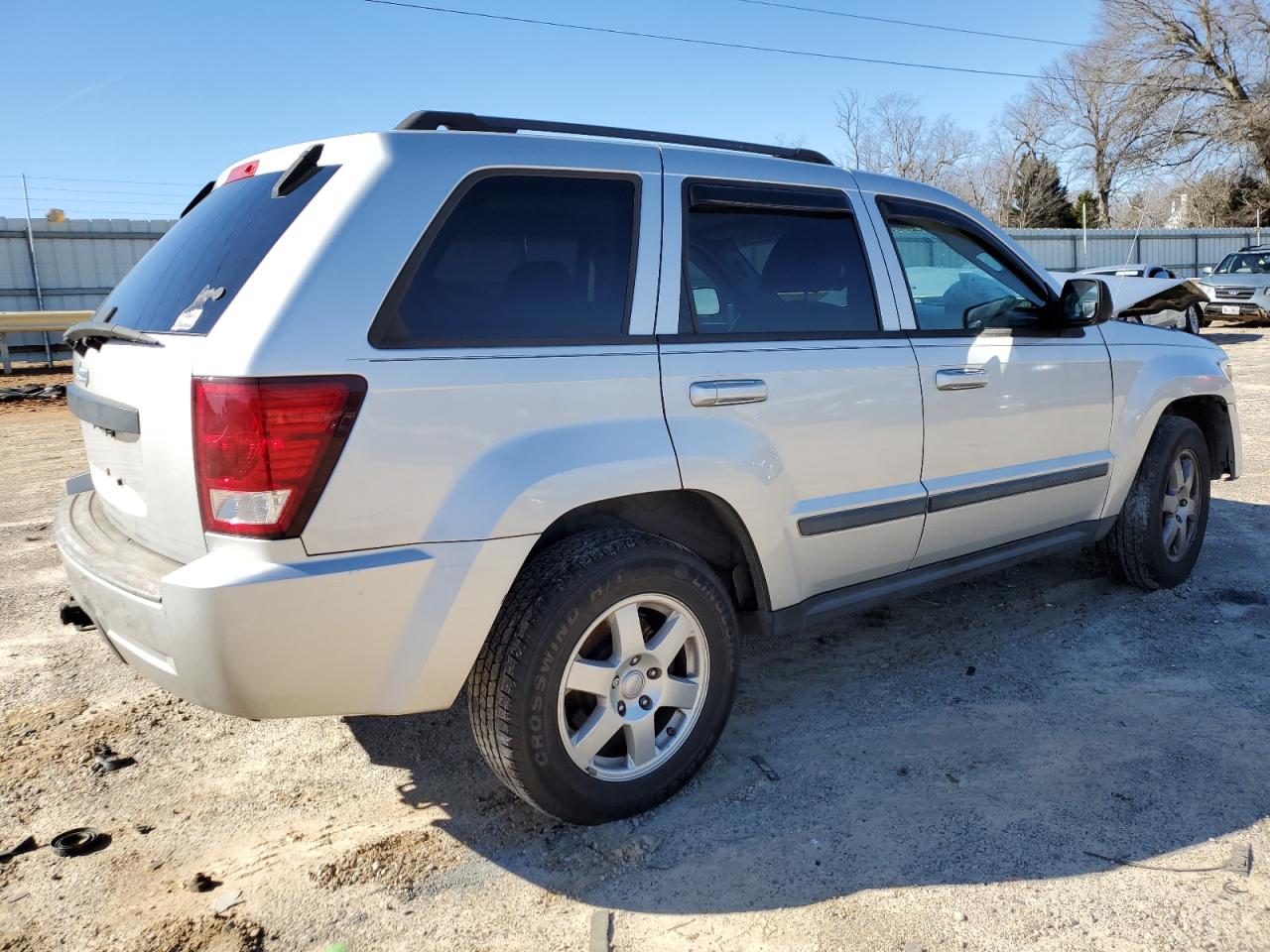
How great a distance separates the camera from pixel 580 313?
2.75 metres

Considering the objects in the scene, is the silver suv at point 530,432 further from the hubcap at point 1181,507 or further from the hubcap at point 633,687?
the hubcap at point 1181,507

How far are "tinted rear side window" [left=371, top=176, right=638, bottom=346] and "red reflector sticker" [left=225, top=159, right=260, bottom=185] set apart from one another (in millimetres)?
826

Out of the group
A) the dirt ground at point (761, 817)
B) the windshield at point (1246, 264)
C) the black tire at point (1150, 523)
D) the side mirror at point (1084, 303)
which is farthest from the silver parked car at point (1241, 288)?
the dirt ground at point (761, 817)

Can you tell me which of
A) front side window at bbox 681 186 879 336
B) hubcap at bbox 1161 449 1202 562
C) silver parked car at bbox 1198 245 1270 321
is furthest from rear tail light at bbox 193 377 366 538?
silver parked car at bbox 1198 245 1270 321

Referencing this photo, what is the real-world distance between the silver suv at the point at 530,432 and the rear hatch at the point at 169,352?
0.05 feet

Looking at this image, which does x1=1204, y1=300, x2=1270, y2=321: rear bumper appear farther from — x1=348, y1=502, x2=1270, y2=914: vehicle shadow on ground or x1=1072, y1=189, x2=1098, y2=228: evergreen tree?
x1=1072, y1=189, x2=1098, y2=228: evergreen tree

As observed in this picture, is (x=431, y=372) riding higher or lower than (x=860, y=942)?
higher

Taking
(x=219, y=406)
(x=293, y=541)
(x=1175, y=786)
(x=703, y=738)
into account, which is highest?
(x=219, y=406)

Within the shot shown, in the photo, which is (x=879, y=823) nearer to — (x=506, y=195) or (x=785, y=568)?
(x=785, y=568)

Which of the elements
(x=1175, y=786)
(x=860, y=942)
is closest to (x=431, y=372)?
(x=860, y=942)

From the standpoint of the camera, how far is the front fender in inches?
168

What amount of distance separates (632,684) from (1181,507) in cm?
334

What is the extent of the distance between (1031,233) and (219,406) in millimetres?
28612

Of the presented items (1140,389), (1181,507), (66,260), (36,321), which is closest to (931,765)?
(1140,389)
